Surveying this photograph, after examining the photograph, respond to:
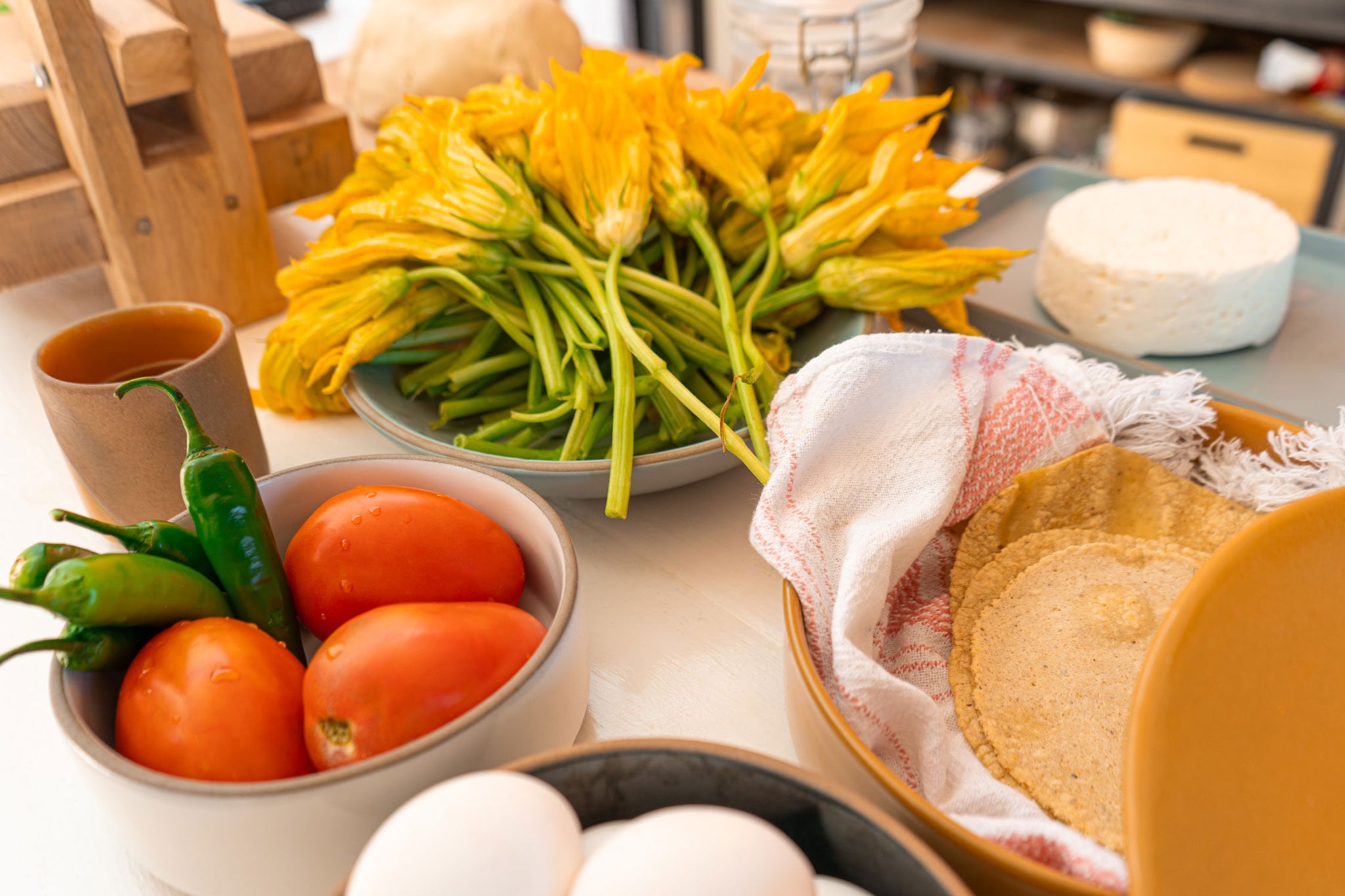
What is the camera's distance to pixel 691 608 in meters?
0.61

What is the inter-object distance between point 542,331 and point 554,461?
122 mm

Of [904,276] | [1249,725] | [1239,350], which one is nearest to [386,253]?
[904,276]

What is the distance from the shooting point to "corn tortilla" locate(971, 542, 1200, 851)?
16.5 inches

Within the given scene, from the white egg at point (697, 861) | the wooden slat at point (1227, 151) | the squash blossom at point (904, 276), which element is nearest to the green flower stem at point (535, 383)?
the squash blossom at point (904, 276)

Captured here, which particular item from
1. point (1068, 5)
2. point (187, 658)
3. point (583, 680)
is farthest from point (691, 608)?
point (1068, 5)

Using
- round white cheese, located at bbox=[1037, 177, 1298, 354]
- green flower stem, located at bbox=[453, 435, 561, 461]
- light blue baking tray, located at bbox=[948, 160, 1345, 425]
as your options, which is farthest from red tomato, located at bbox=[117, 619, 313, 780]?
round white cheese, located at bbox=[1037, 177, 1298, 354]

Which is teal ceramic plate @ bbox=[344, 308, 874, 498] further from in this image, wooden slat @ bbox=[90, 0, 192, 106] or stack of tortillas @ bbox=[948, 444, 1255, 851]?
wooden slat @ bbox=[90, 0, 192, 106]

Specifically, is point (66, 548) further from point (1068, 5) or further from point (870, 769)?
point (1068, 5)

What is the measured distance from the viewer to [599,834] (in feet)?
1.14

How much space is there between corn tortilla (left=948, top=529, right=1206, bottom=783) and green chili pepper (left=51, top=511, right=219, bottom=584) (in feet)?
1.25

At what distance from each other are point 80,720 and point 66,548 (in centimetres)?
8

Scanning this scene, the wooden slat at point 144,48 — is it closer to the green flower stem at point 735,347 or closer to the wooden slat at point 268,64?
the wooden slat at point 268,64

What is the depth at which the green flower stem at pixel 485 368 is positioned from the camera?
70 centimetres

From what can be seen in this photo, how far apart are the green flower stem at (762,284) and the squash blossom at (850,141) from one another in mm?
26
